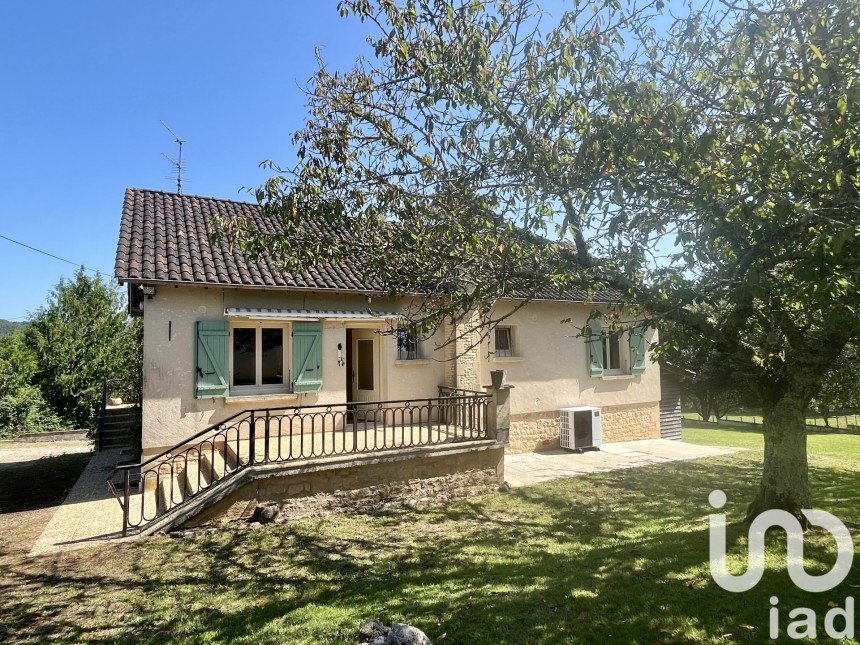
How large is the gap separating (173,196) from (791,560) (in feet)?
47.9

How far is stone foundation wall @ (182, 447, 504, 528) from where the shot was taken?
7.77 metres

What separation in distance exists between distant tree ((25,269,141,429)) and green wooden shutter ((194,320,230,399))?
12.2 metres

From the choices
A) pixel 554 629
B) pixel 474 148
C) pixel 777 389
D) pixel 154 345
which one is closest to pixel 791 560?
pixel 777 389

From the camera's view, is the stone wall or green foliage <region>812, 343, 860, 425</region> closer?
green foliage <region>812, 343, 860, 425</region>

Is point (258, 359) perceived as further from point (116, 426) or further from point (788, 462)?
point (788, 462)

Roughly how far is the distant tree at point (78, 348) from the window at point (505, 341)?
49.6ft

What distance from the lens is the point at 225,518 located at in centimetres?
763

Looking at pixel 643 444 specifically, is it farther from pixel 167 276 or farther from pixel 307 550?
pixel 167 276

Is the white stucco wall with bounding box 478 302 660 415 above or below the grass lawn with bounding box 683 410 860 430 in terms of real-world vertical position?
above

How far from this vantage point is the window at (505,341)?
539 inches

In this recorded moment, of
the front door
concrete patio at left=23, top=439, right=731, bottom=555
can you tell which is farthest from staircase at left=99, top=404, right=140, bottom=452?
the front door

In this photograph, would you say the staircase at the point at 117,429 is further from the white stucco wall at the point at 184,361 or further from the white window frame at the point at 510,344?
the white window frame at the point at 510,344
